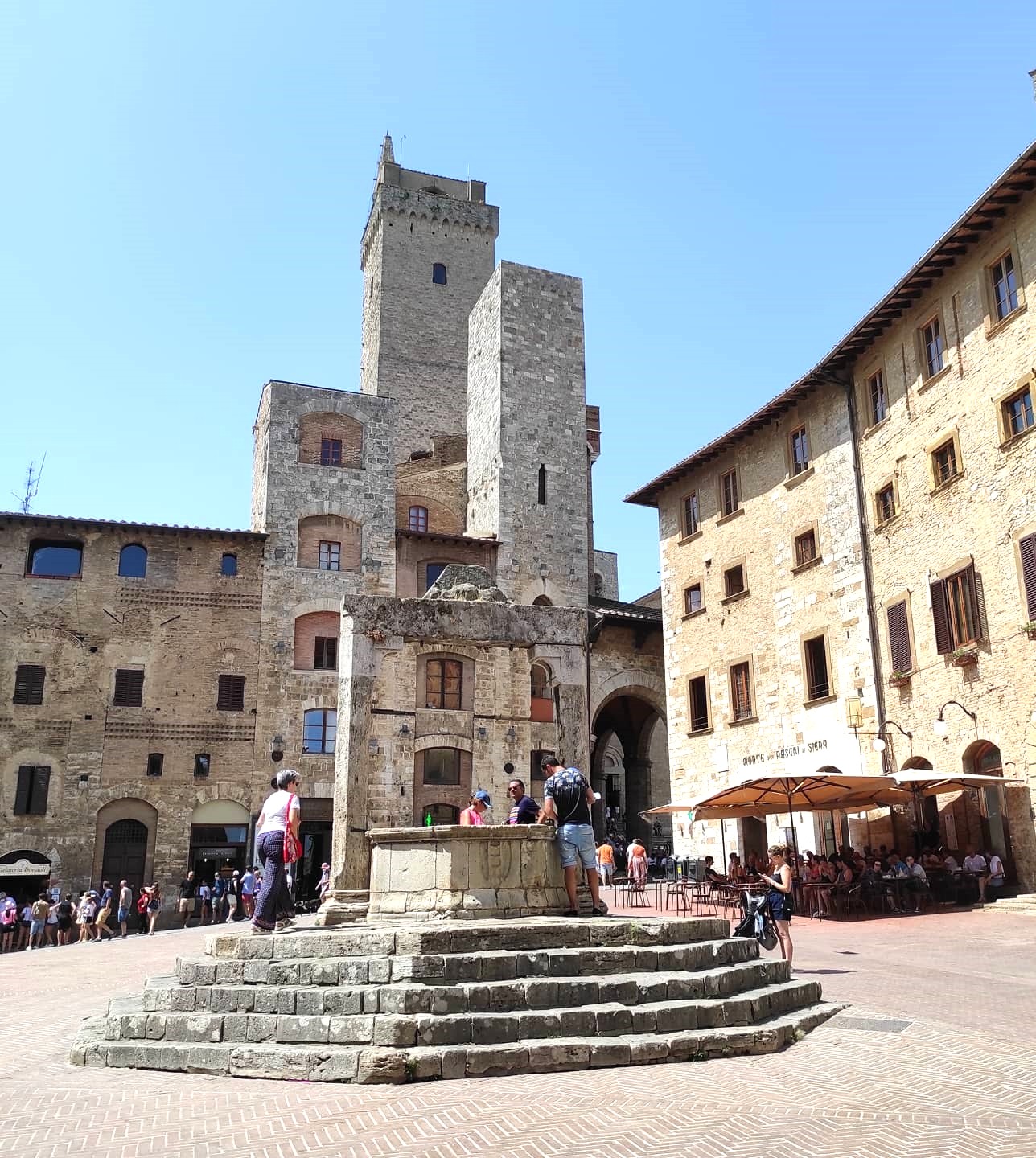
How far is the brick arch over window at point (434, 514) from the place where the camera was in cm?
3809

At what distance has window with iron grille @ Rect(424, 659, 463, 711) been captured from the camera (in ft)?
103

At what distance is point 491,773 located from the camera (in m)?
30.6

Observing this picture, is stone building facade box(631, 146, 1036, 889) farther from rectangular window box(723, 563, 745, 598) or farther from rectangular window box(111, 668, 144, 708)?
rectangular window box(111, 668, 144, 708)

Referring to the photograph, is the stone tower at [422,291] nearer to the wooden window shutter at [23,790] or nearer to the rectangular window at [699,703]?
the rectangular window at [699,703]

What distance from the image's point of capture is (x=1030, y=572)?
59.9 ft

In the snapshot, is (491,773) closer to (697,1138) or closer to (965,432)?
(965,432)

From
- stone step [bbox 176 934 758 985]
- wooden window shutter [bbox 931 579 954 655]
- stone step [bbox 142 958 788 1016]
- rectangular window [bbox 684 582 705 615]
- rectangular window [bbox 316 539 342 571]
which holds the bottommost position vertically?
stone step [bbox 142 958 788 1016]

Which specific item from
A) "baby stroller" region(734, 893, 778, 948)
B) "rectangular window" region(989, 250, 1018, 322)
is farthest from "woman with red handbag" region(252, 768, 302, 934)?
"rectangular window" region(989, 250, 1018, 322)

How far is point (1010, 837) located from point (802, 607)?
765 cm

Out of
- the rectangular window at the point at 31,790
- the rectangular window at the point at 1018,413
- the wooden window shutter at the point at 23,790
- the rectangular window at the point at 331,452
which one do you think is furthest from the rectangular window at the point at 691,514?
the wooden window shutter at the point at 23,790

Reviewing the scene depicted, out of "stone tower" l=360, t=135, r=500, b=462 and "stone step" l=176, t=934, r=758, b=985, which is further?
"stone tower" l=360, t=135, r=500, b=462

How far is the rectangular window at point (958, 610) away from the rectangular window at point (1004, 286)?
189 inches

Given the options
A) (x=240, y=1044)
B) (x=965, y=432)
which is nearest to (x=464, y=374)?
(x=965, y=432)

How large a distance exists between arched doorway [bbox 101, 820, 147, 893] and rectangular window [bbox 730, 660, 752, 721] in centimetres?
1650
